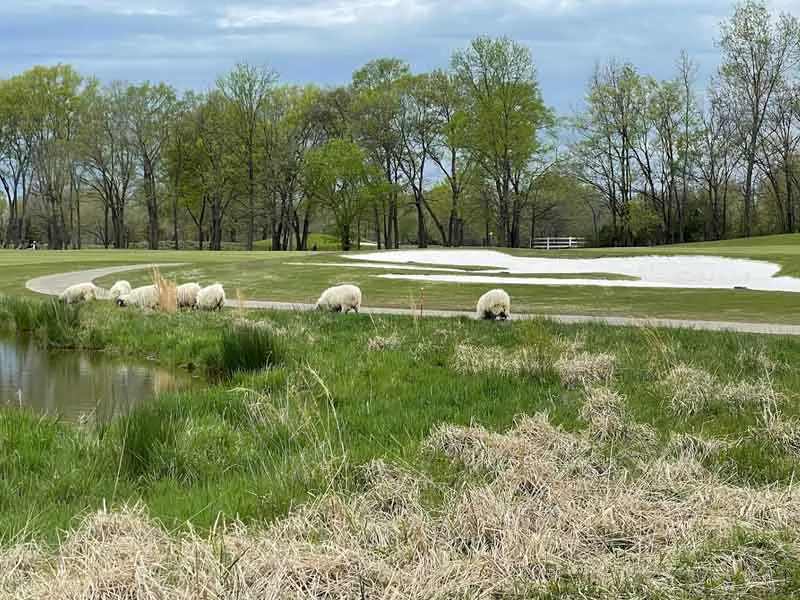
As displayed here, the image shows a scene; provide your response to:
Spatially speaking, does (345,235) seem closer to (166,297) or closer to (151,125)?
(151,125)

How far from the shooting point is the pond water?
8375 mm

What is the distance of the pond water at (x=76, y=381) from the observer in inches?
330

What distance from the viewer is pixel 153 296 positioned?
52.9 ft

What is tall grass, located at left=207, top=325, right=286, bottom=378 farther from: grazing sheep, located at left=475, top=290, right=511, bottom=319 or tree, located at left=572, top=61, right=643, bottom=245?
tree, located at left=572, top=61, right=643, bottom=245

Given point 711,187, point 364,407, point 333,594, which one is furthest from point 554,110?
point 333,594

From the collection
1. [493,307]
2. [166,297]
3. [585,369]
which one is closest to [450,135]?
[166,297]

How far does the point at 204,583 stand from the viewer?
124 inches

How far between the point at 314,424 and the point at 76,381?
215 inches

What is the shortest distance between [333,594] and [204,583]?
1.76ft

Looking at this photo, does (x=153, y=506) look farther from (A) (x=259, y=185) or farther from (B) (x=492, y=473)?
(A) (x=259, y=185)

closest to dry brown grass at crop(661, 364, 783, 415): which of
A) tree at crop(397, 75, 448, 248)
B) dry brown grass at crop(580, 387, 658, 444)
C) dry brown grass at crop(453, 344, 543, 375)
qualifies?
dry brown grass at crop(580, 387, 658, 444)

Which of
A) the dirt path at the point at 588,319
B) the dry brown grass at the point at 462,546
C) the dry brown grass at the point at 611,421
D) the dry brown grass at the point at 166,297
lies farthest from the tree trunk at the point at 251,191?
the dry brown grass at the point at 462,546

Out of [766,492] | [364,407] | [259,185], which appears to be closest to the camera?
[766,492]

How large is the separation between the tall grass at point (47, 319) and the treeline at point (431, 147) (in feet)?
129
